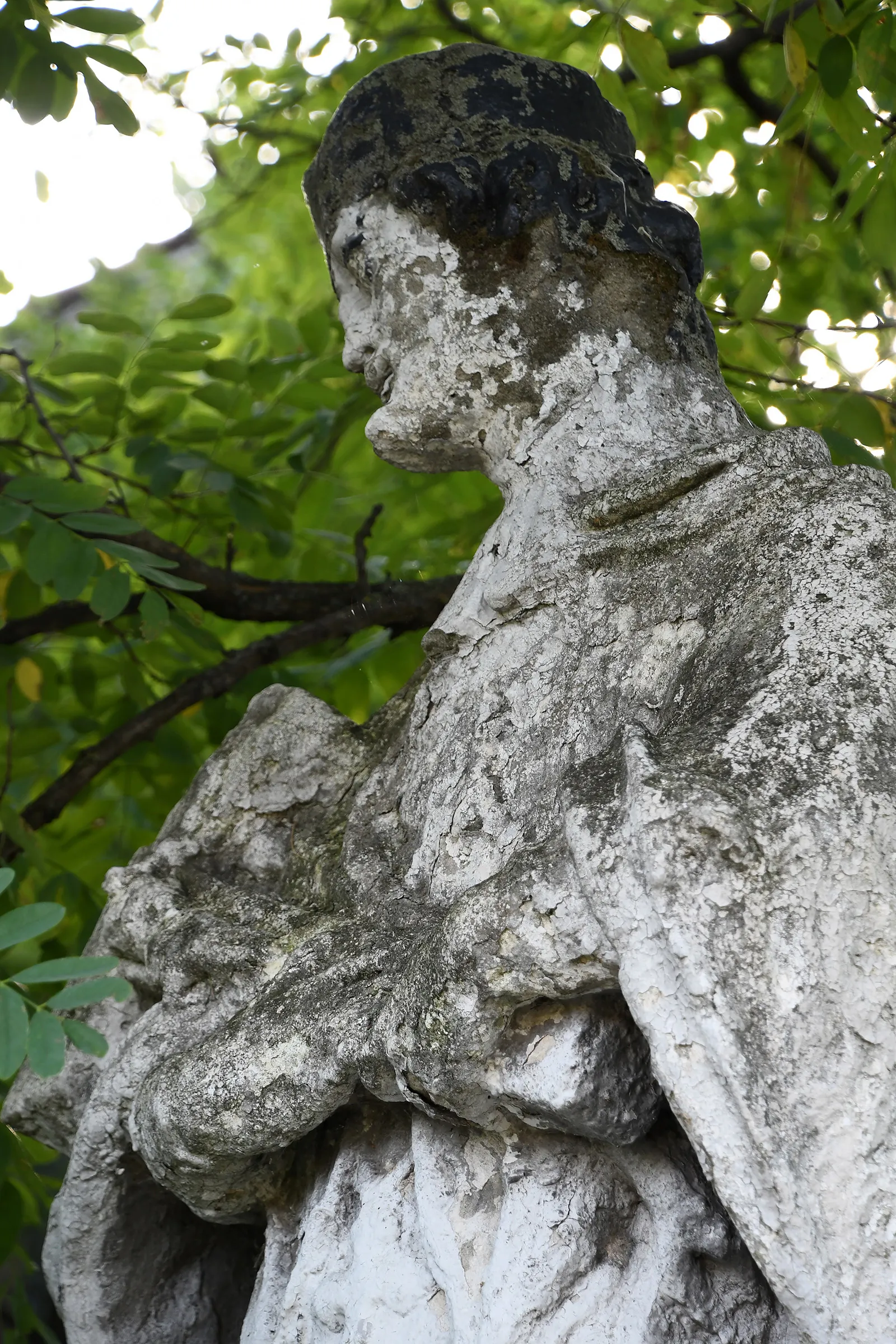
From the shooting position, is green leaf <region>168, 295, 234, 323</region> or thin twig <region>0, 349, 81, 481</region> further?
green leaf <region>168, 295, 234, 323</region>

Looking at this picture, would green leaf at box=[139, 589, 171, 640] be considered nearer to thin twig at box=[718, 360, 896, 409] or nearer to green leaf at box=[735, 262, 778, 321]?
thin twig at box=[718, 360, 896, 409]

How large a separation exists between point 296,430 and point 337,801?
6.07ft

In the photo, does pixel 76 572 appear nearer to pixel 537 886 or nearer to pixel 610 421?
pixel 610 421

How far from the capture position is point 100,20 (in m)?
2.48

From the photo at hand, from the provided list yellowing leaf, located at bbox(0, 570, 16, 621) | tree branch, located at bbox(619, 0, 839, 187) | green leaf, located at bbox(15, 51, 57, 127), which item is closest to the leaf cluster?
green leaf, located at bbox(15, 51, 57, 127)

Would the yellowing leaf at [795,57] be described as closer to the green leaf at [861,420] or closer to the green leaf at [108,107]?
the green leaf at [861,420]

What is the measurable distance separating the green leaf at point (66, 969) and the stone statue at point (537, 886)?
0.72 ft

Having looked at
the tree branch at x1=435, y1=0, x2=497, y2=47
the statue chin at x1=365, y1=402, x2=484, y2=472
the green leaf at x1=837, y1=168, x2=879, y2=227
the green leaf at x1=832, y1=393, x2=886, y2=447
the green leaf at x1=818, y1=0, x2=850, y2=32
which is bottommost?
the green leaf at x1=832, y1=393, x2=886, y2=447

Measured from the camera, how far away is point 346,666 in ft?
11.2

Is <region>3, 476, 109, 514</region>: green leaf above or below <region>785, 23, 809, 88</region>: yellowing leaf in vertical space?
above

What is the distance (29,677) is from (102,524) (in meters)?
0.81

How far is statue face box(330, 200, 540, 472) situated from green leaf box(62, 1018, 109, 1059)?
3.48ft

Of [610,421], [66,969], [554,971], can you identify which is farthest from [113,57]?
[554,971]

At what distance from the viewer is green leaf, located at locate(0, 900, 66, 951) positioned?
175 centimetres
